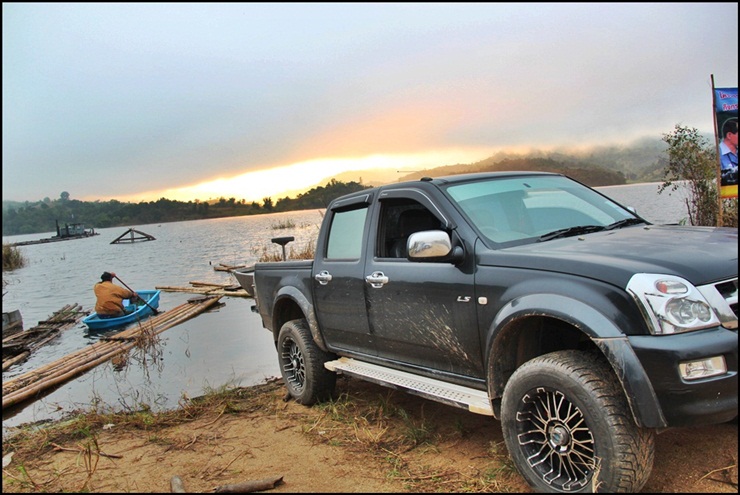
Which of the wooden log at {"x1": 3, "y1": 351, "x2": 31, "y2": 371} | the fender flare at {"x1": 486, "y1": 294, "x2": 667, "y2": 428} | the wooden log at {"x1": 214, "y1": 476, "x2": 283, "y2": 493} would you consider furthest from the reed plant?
the fender flare at {"x1": 486, "y1": 294, "x2": 667, "y2": 428}

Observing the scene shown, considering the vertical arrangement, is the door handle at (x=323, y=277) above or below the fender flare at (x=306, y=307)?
above

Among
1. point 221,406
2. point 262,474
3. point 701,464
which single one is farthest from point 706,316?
point 221,406

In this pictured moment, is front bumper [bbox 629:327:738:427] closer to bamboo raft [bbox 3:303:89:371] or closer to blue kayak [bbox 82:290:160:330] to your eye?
blue kayak [bbox 82:290:160:330]

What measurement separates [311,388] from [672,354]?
3856 mm

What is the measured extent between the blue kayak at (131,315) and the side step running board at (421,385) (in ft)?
40.5

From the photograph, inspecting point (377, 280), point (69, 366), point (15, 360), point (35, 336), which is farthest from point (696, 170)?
point (35, 336)

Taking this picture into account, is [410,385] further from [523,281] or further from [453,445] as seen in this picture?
[523,281]

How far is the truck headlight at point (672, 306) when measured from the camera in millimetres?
2867

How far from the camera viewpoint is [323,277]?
5.52 m

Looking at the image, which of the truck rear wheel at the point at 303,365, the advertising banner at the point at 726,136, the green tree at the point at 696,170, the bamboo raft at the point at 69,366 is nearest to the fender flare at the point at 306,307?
the truck rear wheel at the point at 303,365

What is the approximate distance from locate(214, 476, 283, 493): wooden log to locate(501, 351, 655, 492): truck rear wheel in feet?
5.70

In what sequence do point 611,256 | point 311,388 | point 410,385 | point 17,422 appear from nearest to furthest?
point 611,256
point 410,385
point 311,388
point 17,422

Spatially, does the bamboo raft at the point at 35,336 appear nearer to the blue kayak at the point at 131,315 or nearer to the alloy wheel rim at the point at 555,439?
the blue kayak at the point at 131,315

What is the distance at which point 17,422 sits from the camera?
339 inches
